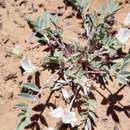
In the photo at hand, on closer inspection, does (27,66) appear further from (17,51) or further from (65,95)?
(65,95)

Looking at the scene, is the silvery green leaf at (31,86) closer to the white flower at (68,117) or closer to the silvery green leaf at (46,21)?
the white flower at (68,117)

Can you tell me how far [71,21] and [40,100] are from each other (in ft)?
1.94

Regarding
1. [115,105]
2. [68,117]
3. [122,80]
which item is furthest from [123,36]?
[68,117]

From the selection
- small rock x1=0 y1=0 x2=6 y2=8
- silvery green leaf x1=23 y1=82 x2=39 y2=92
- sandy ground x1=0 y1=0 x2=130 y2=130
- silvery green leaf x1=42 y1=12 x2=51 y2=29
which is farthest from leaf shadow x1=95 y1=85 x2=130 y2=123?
small rock x1=0 y1=0 x2=6 y2=8

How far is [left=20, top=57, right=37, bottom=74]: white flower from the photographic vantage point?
2.33 metres

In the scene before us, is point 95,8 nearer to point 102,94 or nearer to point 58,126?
point 102,94

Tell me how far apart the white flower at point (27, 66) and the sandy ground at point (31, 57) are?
5.0 inches

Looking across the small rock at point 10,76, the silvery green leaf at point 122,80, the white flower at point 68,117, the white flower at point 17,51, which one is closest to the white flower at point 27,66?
the white flower at point 17,51

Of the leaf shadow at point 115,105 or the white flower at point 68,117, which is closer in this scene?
the white flower at point 68,117

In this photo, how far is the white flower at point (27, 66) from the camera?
233cm

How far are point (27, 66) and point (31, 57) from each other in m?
0.20

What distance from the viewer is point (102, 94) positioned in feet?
7.79

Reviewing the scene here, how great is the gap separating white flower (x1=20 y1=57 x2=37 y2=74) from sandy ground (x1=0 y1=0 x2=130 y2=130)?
127 millimetres

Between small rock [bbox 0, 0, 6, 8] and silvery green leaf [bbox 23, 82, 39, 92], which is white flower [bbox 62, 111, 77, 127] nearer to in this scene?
silvery green leaf [bbox 23, 82, 39, 92]
